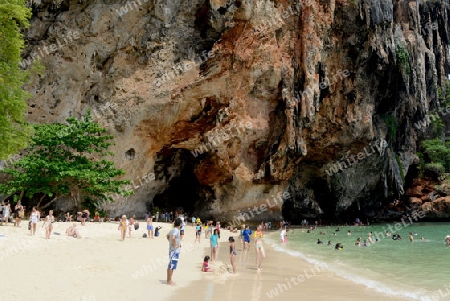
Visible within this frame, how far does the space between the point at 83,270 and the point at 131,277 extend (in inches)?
43.9

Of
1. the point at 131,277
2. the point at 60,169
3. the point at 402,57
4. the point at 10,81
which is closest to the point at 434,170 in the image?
the point at 402,57

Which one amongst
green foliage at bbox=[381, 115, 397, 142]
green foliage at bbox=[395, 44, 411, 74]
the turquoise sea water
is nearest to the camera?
the turquoise sea water

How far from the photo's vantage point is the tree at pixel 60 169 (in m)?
19.4

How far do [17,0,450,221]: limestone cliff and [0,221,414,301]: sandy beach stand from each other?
14491mm

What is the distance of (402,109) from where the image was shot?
39.6 meters

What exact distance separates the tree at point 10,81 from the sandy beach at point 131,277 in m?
3.29

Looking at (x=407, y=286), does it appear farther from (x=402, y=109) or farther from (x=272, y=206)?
(x=402, y=109)

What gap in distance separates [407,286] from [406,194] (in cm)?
4040

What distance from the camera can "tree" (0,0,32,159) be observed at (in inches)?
473

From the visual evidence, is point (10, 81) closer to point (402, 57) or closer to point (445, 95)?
point (402, 57)

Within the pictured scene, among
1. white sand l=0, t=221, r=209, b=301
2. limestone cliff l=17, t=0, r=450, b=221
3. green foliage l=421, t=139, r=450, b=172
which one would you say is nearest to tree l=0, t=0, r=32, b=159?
white sand l=0, t=221, r=209, b=301

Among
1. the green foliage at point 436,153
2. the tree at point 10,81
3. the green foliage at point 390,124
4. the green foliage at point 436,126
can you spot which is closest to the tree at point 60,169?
the tree at point 10,81

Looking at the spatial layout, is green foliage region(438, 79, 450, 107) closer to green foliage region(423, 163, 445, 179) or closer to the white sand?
green foliage region(423, 163, 445, 179)

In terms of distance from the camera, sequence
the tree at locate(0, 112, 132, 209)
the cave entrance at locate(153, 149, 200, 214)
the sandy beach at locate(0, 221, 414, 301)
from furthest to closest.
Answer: the cave entrance at locate(153, 149, 200, 214), the tree at locate(0, 112, 132, 209), the sandy beach at locate(0, 221, 414, 301)
